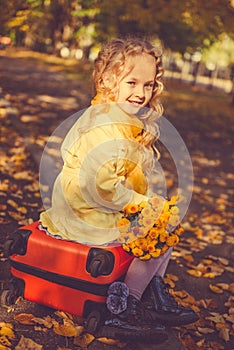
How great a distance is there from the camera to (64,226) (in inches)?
116

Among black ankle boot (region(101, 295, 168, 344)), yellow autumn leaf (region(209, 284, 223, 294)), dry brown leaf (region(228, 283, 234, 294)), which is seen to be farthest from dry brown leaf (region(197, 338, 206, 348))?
dry brown leaf (region(228, 283, 234, 294))

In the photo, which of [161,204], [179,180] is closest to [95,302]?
[161,204]

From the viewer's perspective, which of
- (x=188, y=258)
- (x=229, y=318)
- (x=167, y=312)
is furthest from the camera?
(x=188, y=258)

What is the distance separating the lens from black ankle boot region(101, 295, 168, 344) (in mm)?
2824

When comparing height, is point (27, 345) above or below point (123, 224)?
below

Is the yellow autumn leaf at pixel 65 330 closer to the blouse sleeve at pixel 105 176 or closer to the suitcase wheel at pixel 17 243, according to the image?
the suitcase wheel at pixel 17 243

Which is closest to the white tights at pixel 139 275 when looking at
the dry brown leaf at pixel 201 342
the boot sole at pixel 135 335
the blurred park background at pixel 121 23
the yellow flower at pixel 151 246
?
the yellow flower at pixel 151 246

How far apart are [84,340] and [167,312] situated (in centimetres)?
53

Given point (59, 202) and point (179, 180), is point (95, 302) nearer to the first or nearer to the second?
point (59, 202)

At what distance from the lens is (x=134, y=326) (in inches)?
112

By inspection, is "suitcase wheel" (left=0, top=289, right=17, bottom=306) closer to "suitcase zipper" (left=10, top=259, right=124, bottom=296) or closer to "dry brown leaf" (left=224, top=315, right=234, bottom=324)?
"suitcase zipper" (left=10, top=259, right=124, bottom=296)

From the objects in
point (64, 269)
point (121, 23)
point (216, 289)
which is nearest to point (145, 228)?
point (64, 269)

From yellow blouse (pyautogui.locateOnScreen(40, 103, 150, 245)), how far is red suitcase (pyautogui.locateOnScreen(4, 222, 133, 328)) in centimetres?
10

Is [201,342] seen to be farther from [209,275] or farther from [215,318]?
[209,275]
